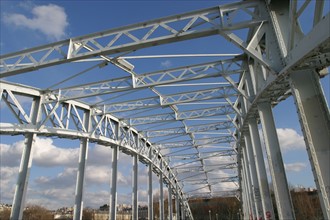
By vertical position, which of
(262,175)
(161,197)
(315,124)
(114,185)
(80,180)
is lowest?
(262,175)

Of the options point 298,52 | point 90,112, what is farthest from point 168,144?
point 298,52

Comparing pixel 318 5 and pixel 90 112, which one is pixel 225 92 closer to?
pixel 90 112

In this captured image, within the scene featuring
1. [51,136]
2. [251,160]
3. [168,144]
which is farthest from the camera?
[168,144]

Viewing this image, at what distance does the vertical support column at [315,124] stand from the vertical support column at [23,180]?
12630mm

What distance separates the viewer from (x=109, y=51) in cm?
1020

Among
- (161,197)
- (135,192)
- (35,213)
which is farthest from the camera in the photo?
(35,213)

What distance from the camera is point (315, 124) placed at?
24.0 ft

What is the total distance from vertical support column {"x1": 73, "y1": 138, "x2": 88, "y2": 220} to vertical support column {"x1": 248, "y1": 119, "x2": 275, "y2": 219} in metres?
9.94

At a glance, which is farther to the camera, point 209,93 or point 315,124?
point 209,93

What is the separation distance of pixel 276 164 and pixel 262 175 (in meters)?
3.25

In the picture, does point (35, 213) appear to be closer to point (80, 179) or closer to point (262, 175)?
point (80, 179)

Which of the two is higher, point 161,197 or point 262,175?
point 161,197

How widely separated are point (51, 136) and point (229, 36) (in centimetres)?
1130

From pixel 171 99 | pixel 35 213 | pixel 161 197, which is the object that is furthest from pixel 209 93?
pixel 35 213
